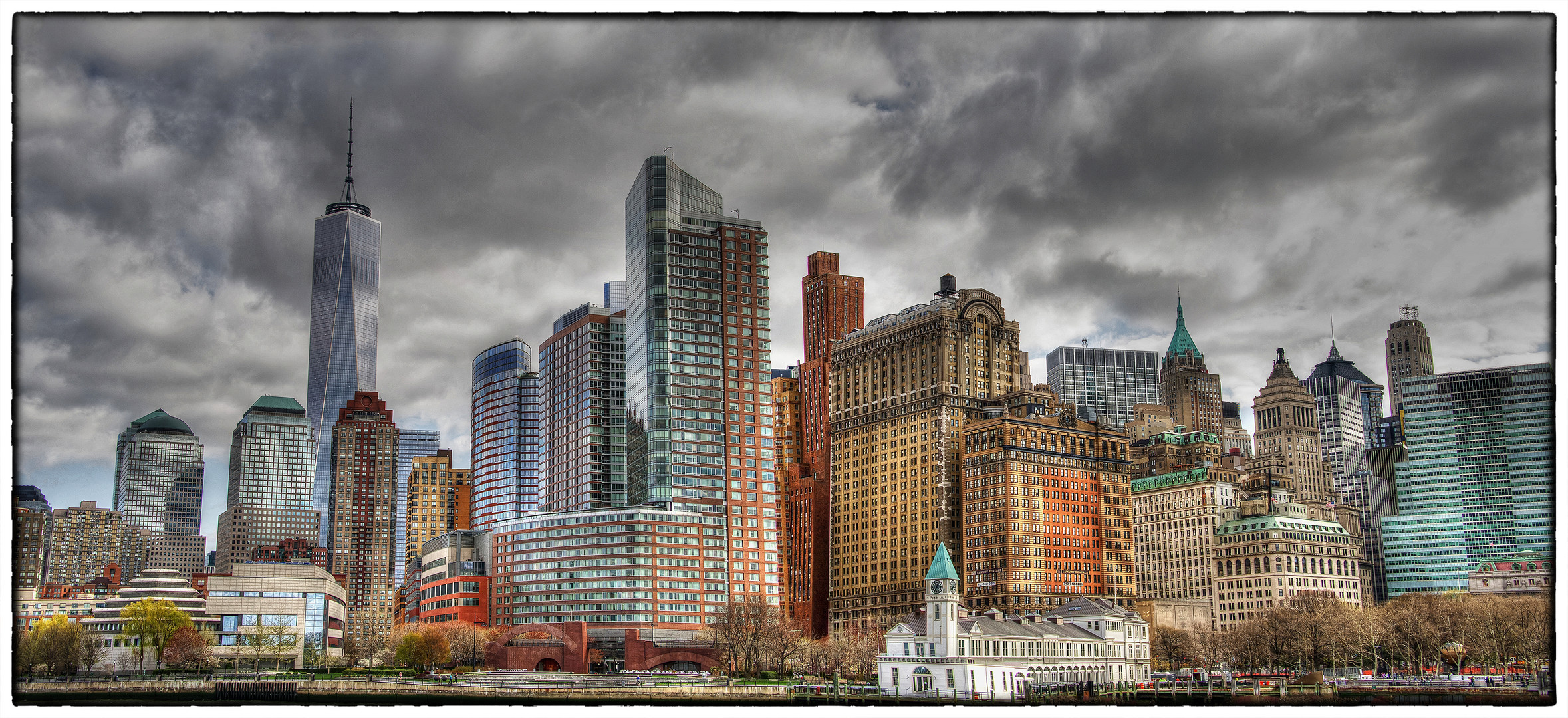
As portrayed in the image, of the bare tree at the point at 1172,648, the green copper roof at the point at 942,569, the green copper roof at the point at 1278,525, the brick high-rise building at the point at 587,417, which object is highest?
the brick high-rise building at the point at 587,417

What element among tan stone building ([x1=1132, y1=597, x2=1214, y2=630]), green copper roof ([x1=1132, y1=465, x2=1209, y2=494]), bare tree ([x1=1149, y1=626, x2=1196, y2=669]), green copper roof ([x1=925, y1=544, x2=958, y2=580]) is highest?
green copper roof ([x1=1132, y1=465, x2=1209, y2=494])

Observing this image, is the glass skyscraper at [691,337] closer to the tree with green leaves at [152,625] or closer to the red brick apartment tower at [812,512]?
the red brick apartment tower at [812,512]

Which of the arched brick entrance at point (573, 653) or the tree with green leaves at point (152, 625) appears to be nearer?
the arched brick entrance at point (573, 653)

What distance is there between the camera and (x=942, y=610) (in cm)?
10481

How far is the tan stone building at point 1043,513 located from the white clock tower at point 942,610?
150 ft

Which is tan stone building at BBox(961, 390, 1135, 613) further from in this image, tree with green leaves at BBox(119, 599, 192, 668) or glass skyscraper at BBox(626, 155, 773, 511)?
tree with green leaves at BBox(119, 599, 192, 668)

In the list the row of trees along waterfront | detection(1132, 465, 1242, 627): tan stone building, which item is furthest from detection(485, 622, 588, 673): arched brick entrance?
detection(1132, 465, 1242, 627): tan stone building

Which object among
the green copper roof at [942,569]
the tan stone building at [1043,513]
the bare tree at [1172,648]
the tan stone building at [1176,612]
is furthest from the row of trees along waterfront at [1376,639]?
the green copper roof at [942,569]

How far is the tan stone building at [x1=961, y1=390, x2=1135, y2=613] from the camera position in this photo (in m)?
154

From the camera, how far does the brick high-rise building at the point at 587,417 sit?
175250 mm

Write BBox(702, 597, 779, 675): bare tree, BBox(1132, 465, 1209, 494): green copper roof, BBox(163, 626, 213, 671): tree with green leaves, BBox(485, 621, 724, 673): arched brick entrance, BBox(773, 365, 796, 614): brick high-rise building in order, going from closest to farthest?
BBox(702, 597, 779, 675): bare tree
BBox(163, 626, 213, 671): tree with green leaves
BBox(485, 621, 724, 673): arched brick entrance
BBox(773, 365, 796, 614): brick high-rise building
BBox(1132, 465, 1209, 494): green copper roof

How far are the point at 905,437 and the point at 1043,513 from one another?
19.5 metres

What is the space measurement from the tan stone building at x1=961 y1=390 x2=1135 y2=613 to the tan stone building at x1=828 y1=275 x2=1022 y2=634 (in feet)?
13.1
